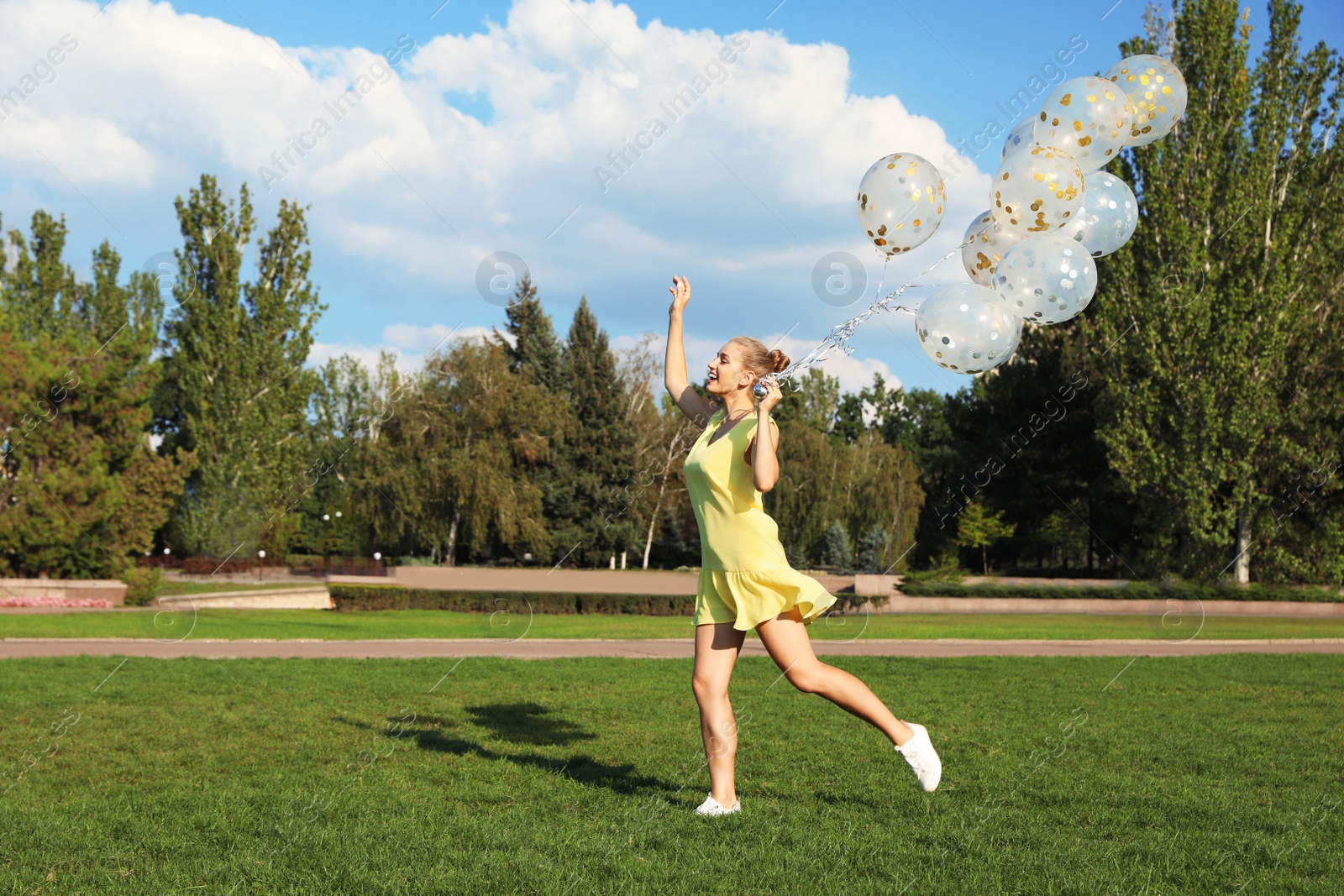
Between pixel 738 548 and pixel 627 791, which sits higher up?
pixel 738 548

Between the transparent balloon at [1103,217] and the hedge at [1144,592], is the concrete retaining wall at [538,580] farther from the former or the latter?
the transparent balloon at [1103,217]

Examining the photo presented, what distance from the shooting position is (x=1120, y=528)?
41969 millimetres

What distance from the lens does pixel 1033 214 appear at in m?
5.97

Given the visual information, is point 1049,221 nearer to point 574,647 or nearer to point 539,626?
point 574,647

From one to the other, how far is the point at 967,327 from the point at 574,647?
30.7 ft

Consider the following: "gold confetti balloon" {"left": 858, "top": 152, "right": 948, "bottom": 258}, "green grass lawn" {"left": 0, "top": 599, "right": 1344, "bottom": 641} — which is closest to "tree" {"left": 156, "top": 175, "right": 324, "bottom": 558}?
"green grass lawn" {"left": 0, "top": 599, "right": 1344, "bottom": 641}

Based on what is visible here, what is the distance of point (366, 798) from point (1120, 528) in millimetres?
42138

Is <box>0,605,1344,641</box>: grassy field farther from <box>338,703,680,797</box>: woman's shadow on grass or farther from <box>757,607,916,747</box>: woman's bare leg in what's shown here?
<box>757,607,916,747</box>: woman's bare leg

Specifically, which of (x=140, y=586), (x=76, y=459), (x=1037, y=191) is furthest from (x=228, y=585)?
(x=1037, y=191)

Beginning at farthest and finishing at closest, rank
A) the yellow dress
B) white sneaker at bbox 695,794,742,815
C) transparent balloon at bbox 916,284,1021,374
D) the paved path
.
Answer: the paved path
transparent balloon at bbox 916,284,1021,374
the yellow dress
white sneaker at bbox 695,794,742,815

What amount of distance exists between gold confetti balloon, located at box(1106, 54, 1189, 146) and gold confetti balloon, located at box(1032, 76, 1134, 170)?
170 mm

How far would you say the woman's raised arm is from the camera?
533 cm

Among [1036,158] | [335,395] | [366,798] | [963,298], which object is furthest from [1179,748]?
[335,395]

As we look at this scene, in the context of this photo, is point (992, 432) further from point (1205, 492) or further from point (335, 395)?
point (335, 395)
